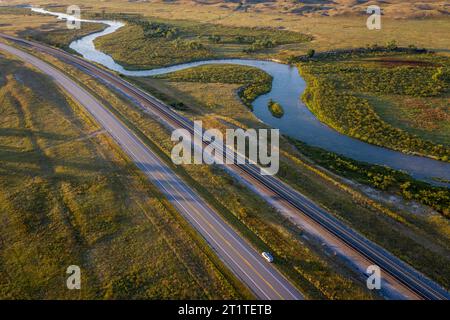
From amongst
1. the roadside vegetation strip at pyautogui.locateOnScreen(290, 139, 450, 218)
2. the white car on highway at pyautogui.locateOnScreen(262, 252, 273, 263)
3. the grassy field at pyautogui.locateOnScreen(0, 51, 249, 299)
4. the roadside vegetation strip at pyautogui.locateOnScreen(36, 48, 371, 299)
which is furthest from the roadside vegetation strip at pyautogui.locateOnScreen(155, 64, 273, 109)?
the white car on highway at pyautogui.locateOnScreen(262, 252, 273, 263)

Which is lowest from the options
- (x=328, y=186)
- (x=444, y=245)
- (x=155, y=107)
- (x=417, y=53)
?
(x=444, y=245)

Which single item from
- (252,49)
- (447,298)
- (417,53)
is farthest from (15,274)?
(417,53)

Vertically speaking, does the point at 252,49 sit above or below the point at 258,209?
above

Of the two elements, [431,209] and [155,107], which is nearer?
[431,209]

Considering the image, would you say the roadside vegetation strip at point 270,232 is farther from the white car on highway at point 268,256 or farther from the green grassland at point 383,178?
the green grassland at point 383,178

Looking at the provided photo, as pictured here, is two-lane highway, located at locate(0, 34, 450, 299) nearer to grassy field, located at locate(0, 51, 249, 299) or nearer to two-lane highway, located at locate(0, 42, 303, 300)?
two-lane highway, located at locate(0, 42, 303, 300)
